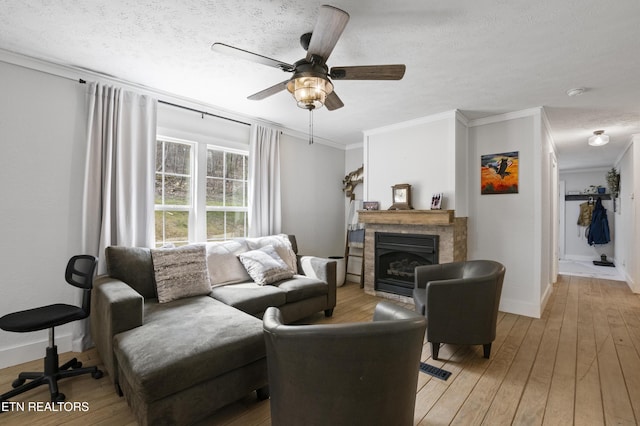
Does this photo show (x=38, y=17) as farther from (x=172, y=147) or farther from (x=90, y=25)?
(x=172, y=147)

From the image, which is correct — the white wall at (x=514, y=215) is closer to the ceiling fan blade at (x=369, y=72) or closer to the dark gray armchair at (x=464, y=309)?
the dark gray armchair at (x=464, y=309)

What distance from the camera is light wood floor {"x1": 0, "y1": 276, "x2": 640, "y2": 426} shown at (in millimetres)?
1731

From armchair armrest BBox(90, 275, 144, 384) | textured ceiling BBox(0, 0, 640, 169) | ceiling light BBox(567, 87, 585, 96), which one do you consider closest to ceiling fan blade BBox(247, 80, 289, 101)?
textured ceiling BBox(0, 0, 640, 169)

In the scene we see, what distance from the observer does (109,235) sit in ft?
8.80

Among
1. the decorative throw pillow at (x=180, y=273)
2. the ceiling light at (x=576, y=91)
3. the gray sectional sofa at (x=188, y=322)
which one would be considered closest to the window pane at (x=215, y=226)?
the gray sectional sofa at (x=188, y=322)

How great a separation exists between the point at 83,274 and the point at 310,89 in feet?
7.29

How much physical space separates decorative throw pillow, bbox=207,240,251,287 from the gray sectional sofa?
0.03ft

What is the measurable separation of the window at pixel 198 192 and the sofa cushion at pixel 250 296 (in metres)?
1.00

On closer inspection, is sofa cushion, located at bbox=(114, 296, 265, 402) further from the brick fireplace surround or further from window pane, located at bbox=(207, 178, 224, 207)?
the brick fireplace surround

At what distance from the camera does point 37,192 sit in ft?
8.00

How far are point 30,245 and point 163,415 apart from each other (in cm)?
203

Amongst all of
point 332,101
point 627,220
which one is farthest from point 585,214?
point 332,101

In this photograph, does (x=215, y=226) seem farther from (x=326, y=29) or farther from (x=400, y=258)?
(x=326, y=29)

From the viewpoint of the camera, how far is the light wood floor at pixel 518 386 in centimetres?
173
